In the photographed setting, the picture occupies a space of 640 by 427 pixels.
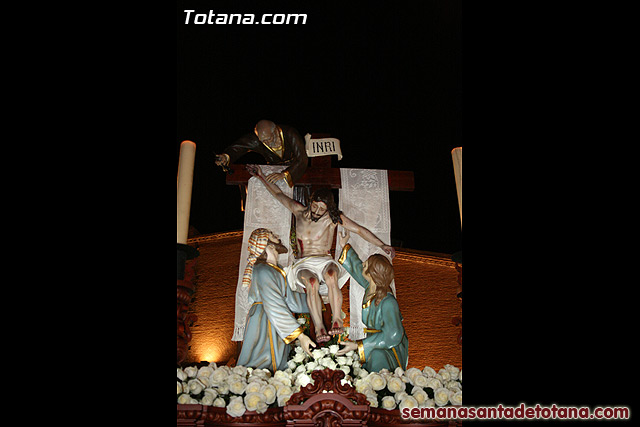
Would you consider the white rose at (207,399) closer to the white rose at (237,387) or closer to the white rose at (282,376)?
the white rose at (237,387)

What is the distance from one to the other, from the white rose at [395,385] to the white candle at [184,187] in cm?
140

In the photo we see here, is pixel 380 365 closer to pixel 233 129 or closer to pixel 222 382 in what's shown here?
pixel 222 382

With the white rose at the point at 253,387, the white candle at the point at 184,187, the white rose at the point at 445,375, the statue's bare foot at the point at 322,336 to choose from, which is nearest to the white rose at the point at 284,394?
the white rose at the point at 253,387

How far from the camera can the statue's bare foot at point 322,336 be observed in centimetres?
424

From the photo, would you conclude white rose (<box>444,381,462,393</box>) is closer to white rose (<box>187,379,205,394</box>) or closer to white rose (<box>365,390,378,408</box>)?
white rose (<box>365,390,378,408</box>)

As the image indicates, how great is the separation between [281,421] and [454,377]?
1.02 m

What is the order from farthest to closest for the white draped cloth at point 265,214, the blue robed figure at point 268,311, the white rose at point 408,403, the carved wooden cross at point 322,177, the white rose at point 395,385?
1. the carved wooden cross at point 322,177
2. the white draped cloth at point 265,214
3. the blue robed figure at point 268,311
4. the white rose at point 395,385
5. the white rose at point 408,403

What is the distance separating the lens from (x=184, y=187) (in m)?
4.23

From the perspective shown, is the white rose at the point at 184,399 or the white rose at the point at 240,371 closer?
the white rose at the point at 184,399

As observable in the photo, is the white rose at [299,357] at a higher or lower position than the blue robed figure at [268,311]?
lower

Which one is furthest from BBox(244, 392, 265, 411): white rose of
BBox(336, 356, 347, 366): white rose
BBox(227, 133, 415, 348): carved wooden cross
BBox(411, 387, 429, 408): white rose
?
BBox(227, 133, 415, 348): carved wooden cross

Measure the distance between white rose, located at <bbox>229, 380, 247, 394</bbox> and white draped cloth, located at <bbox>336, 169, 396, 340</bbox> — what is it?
120 cm

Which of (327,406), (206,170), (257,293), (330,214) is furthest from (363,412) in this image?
(206,170)

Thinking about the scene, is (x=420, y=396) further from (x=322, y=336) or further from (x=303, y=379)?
(x=322, y=336)
